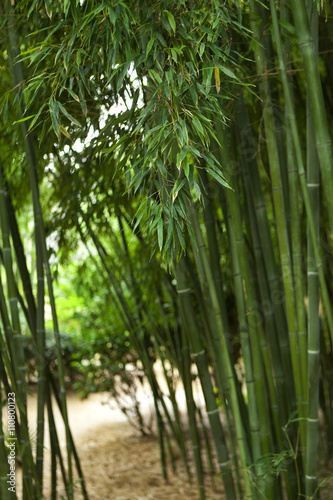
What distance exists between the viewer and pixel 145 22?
145 centimetres

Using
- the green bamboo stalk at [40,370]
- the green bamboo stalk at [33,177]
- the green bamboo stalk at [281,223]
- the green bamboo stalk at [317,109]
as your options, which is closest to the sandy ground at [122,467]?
the green bamboo stalk at [40,370]

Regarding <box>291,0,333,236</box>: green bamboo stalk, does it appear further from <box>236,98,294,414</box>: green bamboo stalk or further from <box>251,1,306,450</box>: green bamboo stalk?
<box>236,98,294,414</box>: green bamboo stalk

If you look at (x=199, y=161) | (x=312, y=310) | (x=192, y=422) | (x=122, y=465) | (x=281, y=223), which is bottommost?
(x=122, y=465)

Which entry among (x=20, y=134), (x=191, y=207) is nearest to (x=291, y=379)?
(x=191, y=207)

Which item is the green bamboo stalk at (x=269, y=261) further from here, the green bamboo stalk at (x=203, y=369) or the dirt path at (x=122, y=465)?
the dirt path at (x=122, y=465)

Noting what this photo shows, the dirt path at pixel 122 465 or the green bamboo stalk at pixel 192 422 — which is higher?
the green bamboo stalk at pixel 192 422

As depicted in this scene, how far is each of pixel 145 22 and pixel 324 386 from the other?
289 cm

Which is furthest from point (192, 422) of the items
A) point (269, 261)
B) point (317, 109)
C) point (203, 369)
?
point (317, 109)

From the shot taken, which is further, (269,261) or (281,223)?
(269,261)

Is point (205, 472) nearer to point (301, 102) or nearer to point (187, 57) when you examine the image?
point (301, 102)

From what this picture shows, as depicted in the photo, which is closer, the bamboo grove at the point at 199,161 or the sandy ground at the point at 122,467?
the bamboo grove at the point at 199,161

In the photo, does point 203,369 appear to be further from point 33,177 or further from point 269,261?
point 33,177

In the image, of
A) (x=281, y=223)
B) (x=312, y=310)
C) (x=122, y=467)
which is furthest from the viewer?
(x=122, y=467)

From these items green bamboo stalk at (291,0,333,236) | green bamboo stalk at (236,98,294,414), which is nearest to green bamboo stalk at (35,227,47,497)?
green bamboo stalk at (236,98,294,414)
